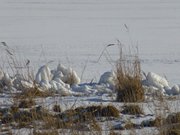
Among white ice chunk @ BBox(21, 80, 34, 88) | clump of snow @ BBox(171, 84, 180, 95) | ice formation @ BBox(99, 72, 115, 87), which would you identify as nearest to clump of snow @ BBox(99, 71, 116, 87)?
ice formation @ BBox(99, 72, 115, 87)

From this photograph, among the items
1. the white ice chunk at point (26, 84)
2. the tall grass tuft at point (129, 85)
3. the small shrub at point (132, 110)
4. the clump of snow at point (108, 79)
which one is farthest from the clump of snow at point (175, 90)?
the white ice chunk at point (26, 84)

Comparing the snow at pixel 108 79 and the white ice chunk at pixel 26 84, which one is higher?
the snow at pixel 108 79

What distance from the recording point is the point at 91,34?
16.1 m

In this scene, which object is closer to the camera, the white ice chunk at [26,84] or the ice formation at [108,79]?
the white ice chunk at [26,84]

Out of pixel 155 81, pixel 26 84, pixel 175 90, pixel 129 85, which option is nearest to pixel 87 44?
pixel 155 81

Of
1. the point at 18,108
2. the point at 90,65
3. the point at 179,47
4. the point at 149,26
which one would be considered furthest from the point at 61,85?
the point at 149,26

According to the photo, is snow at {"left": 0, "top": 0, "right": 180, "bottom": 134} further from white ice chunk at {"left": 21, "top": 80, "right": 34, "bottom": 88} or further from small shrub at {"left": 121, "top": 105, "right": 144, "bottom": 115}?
small shrub at {"left": 121, "top": 105, "right": 144, "bottom": 115}

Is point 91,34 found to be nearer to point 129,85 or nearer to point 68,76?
point 68,76

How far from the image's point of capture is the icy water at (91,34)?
451 inches

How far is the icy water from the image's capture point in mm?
11461

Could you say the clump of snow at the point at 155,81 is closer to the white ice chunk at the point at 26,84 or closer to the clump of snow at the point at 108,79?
the clump of snow at the point at 108,79

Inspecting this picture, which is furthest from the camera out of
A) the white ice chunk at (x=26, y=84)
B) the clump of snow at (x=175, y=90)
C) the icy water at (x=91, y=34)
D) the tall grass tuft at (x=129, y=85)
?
the icy water at (x=91, y=34)

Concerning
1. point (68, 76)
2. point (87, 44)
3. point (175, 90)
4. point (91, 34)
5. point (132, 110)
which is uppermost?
point (91, 34)

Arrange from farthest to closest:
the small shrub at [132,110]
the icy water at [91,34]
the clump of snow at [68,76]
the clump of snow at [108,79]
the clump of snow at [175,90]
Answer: the icy water at [91,34]
the clump of snow at [68,76]
the clump of snow at [108,79]
the clump of snow at [175,90]
the small shrub at [132,110]
